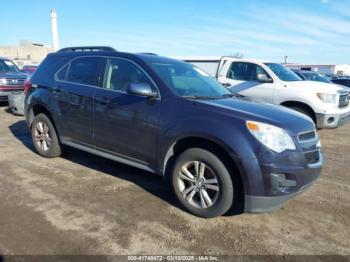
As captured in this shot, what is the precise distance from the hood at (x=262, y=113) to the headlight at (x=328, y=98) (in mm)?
4487

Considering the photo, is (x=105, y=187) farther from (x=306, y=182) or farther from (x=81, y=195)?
(x=306, y=182)

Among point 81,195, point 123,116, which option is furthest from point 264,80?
point 81,195

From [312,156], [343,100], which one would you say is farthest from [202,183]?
[343,100]

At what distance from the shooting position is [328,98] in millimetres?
8008

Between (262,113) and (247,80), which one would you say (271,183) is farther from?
(247,80)

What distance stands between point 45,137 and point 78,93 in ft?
4.42

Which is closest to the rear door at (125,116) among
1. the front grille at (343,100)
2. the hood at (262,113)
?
the hood at (262,113)

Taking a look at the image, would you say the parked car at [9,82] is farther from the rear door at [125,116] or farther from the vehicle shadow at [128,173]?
the rear door at [125,116]

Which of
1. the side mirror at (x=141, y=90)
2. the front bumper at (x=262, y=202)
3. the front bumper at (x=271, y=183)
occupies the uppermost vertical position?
the side mirror at (x=141, y=90)

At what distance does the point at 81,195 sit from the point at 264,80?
616 centimetres

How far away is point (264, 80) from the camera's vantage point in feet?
28.9

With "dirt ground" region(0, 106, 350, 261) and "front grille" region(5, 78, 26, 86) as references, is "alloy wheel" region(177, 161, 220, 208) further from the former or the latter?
Result: "front grille" region(5, 78, 26, 86)

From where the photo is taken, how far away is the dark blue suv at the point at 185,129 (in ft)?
11.0

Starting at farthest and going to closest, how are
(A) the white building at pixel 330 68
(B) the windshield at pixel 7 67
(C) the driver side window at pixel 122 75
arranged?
1. (A) the white building at pixel 330 68
2. (B) the windshield at pixel 7 67
3. (C) the driver side window at pixel 122 75
